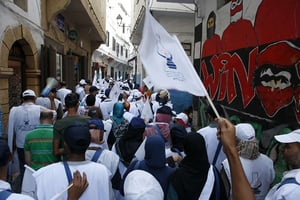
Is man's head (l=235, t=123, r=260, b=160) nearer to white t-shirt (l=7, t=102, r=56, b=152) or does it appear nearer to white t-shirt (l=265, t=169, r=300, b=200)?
white t-shirt (l=265, t=169, r=300, b=200)

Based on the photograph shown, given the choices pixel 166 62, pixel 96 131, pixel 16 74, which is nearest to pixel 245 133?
pixel 166 62

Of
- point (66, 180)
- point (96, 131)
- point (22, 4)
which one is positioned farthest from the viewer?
point (22, 4)

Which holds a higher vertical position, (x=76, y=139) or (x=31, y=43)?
(x=31, y=43)

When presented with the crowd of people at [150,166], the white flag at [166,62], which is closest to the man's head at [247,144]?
the crowd of people at [150,166]

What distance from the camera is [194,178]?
91.0 inches

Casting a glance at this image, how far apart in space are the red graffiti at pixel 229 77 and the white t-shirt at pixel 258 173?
2.47 meters

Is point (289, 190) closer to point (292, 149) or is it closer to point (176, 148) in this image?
point (292, 149)

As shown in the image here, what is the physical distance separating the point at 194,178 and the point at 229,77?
465 cm

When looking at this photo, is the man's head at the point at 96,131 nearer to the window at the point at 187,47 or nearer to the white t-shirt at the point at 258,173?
the white t-shirt at the point at 258,173

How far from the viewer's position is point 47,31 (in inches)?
389

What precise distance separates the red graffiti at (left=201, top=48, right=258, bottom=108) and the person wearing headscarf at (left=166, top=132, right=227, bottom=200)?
10.9 ft

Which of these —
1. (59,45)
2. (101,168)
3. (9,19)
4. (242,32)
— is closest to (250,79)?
(242,32)

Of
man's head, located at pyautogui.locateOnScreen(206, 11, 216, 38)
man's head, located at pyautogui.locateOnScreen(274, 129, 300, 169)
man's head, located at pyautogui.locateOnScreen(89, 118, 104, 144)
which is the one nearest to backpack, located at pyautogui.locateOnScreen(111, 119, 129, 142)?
man's head, located at pyautogui.locateOnScreen(89, 118, 104, 144)

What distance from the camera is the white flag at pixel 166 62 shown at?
7.48 ft
